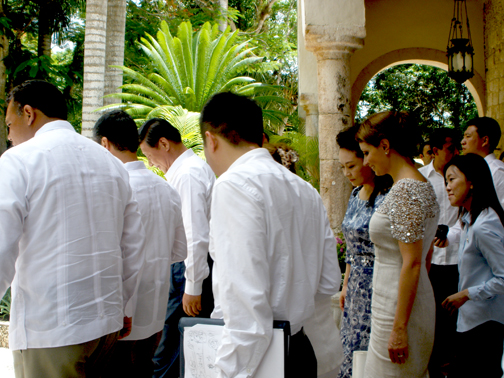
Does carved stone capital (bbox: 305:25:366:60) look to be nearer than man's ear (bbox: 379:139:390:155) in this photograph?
No

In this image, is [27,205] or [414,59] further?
[414,59]

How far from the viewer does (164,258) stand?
3.09 m

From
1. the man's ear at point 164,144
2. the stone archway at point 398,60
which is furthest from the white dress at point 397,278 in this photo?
the stone archway at point 398,60

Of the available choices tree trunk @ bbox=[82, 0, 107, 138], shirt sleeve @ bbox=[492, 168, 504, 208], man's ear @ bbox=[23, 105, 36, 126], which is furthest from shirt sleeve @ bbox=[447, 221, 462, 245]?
tree trunk @ bbox=[82, 0, 107, 138]

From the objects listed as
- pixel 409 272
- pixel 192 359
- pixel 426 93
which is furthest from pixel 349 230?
pixel 426 93

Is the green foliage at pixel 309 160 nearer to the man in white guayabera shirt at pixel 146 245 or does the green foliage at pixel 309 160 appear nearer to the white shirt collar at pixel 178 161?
the white shirt collar at pixel 178 161

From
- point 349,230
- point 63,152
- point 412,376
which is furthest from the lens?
point 349,230

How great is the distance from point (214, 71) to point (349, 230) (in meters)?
11.2

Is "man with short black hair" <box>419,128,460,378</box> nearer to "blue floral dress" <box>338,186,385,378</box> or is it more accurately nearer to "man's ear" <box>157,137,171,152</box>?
"blue floral dress" <box>338,186,385,378</box>

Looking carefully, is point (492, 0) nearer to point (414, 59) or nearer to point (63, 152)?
point (414, 59)

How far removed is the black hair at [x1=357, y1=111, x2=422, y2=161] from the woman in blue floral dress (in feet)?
1.62

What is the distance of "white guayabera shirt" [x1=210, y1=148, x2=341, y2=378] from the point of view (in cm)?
154

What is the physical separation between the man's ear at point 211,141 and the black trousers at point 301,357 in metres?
0.75

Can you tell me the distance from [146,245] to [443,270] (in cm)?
261
